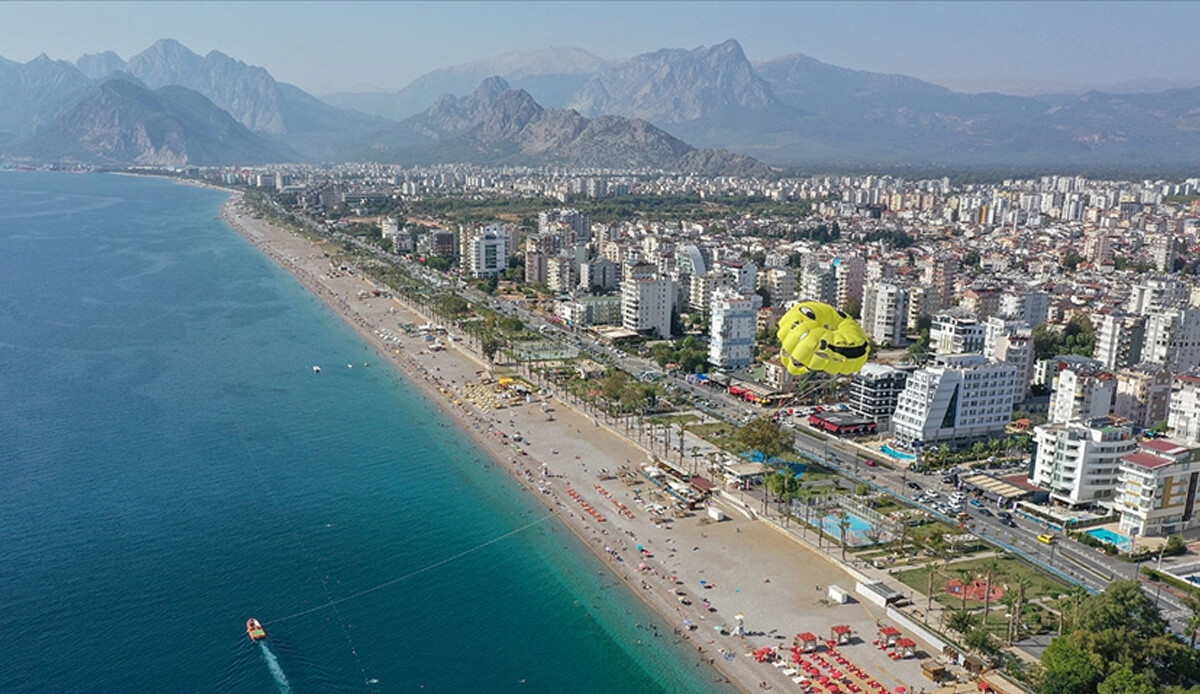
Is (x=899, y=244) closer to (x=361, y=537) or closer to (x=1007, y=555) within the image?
(x=1007, y=555)

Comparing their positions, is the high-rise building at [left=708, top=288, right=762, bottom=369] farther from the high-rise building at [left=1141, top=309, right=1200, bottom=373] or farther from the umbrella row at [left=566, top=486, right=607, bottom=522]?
the high-rise building at [left=1141, top=309, right=1200, bottom=373]

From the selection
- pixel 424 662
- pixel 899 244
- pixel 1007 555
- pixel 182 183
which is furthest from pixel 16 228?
pixel 1007 555

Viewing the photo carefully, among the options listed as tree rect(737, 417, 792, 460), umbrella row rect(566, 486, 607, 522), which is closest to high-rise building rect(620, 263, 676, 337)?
tree rect(737, 417, 792, 460)

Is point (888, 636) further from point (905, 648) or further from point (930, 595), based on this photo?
point (930, 595)

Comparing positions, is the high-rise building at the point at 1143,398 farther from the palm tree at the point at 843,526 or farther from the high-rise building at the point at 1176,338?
the palm tree at the point at 843,526

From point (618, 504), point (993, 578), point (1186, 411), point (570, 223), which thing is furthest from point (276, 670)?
point (570, 223)
